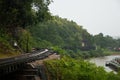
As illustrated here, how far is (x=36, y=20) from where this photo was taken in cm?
4169

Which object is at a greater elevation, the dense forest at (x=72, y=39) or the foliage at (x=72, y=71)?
the dense forest at (x=72, y=39)

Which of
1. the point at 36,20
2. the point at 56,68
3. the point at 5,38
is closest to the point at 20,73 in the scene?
the point at 56,68

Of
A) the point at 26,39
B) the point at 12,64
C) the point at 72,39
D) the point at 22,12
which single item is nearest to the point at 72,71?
the point at 22,12

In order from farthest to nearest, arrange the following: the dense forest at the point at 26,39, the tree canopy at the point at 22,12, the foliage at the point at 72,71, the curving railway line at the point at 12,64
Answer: the tree canopy at the point at 22,12 → the dense forest at the point at 26,39 → the foliage at the point at 72,71 → the curving railway line at the point at 12,64

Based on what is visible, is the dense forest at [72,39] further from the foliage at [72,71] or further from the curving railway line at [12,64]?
the curving railway line at [12,64]

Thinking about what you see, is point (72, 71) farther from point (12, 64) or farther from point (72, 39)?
point (72, 39)

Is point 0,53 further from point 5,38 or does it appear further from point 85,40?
point 85,40

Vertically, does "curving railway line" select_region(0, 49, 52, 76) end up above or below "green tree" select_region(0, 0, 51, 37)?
below

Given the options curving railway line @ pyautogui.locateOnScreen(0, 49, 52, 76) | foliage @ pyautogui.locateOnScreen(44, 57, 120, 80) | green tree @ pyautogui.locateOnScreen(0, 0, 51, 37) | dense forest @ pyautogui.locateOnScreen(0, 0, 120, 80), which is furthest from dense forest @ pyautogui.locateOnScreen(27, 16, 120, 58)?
curving railway line @ pyautogui.locateOnScreen(0, 49, 52, 76)

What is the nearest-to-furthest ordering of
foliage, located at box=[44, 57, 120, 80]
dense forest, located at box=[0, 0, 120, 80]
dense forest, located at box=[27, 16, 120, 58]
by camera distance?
foliage, located at box=[44, 57, 120, 80], dense forest, located at box=[0, 0, 120, 80], dense forest, located at box=[27, 16, 120, 58]

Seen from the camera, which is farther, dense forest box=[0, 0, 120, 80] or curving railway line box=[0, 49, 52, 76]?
dense forest box=[0, 0, 120, 80]

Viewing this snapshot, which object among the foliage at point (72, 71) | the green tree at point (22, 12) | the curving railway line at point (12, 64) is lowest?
the foliage at point (72, 71)

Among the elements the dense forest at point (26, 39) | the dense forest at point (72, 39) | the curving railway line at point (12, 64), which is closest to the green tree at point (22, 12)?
the dense forest at point (26, 39)

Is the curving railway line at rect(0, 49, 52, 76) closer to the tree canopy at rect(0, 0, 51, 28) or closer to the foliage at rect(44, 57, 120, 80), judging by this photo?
the foliage at rect(44, 57, 120, 80)
